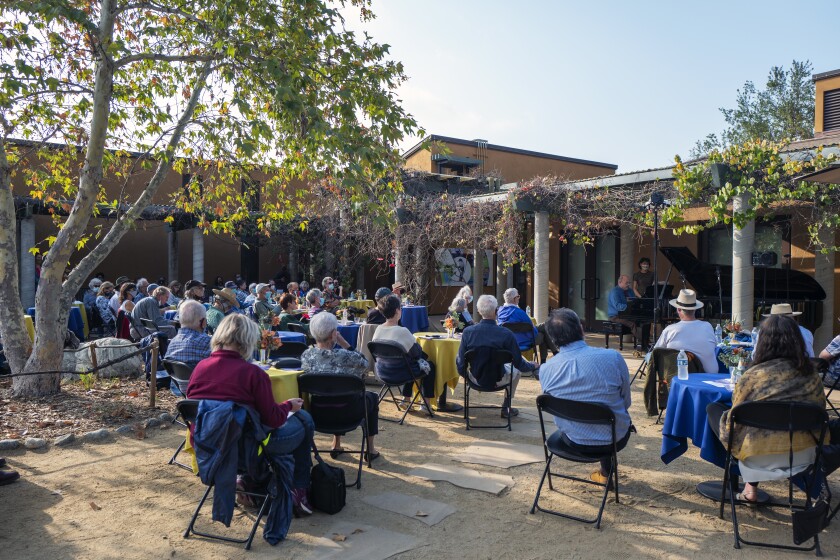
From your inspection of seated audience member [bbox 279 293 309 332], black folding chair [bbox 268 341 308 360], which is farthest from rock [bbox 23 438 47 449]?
seated audience member [bbox 279 293 309 332]

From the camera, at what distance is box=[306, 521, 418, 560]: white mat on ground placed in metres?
3.52

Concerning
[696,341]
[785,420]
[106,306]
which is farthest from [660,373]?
[106,306]

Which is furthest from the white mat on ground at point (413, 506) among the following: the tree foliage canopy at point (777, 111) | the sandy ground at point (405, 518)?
the tree foliage canopy at point (777, 111)

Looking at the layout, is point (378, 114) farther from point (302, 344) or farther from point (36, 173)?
point (36, 173)

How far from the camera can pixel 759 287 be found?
1002 cm

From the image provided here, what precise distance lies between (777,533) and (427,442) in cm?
284

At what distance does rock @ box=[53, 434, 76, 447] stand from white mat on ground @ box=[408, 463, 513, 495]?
10.1 ft

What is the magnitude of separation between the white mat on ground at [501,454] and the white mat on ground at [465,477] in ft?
0.75

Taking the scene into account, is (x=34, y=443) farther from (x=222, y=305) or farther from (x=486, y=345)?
(x=486, y=345)

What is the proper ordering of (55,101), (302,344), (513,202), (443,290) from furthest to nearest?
1. (443,290)
2. (513,202)
3. (55,101)
4. (302,344)

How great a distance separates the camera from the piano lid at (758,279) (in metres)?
9.73

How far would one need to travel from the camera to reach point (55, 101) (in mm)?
7367

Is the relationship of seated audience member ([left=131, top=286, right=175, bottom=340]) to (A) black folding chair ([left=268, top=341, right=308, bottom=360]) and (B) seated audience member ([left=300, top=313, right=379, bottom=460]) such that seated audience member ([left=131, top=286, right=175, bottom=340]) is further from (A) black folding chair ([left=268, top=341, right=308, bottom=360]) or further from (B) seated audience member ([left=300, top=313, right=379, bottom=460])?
(B) seated audience member ([left=300, top=313, right=379, bottom=460])

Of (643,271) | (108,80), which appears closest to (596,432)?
(108,80)
